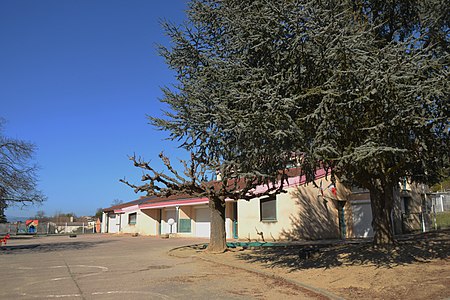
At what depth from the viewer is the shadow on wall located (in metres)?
23.3

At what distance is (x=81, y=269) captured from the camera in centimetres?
1367

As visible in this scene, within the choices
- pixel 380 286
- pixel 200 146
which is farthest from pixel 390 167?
pixel 200 146

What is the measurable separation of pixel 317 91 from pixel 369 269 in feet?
17.9

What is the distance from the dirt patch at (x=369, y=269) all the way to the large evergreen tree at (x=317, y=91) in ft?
9.18

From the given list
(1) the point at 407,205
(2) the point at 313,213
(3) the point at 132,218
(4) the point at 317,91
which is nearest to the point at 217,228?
(2) the point at 313,213

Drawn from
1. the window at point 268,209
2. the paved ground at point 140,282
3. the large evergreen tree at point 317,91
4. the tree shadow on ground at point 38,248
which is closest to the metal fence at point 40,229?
the tree shadow on ground at point 38,248

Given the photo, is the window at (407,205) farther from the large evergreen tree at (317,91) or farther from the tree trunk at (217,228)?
the large evergreen tree at (317,91)

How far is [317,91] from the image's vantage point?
901 cm

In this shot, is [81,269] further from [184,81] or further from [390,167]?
[390,167]

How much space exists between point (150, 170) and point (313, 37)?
11.6 metres

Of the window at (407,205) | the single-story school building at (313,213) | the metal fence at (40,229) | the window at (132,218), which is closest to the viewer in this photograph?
the single-story school building at (313,213)

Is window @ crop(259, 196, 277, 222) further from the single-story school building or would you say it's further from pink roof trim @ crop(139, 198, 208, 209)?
pink roof trim @ crop(139, 198, 208, 209)

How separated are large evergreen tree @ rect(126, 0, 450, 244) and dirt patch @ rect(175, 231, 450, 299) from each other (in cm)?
280

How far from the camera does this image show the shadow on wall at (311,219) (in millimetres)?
23344
